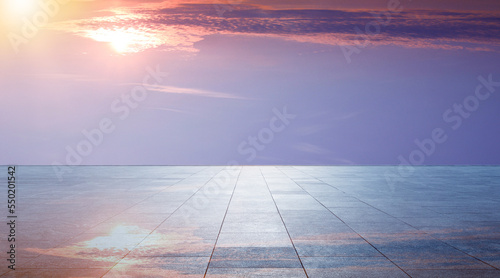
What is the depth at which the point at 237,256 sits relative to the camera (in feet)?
21.7

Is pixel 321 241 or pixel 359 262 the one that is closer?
pixel 359 262

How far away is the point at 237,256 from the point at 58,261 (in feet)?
8.30

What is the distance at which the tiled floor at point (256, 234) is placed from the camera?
6.08 meters

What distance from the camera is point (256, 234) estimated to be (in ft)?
26.6

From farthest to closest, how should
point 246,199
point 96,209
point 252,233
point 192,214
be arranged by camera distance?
point 246,199 → point 96,209 → point 192,214 → point 252,233

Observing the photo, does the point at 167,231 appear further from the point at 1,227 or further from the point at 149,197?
the point at 149,197

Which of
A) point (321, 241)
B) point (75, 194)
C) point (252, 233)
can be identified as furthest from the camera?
point (75, 194)

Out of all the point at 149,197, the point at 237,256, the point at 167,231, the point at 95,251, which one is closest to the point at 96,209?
the point at 149,197

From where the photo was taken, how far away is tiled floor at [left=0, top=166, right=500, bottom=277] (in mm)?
6078

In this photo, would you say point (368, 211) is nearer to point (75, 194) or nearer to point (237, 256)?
point (237, 256)

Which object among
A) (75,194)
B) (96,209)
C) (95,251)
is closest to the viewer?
(95,251)

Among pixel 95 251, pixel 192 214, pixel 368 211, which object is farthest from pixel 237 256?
pixel 368 211

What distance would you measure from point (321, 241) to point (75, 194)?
382 inches

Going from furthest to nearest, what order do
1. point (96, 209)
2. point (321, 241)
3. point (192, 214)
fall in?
point (96, 209), point (192, 214), point (321, 241)
